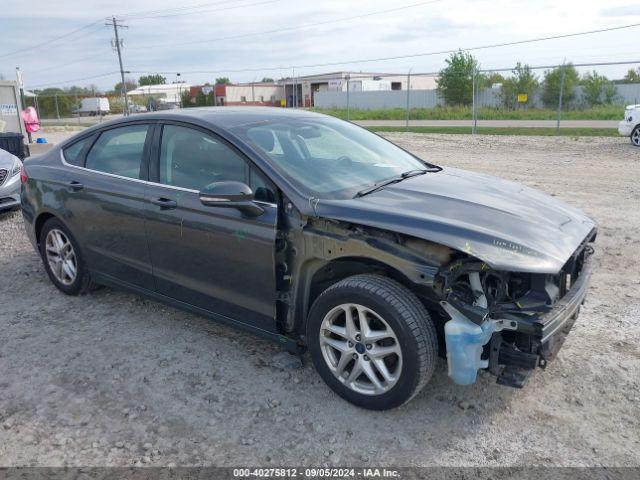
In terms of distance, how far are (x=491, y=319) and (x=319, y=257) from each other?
1002 millimetres

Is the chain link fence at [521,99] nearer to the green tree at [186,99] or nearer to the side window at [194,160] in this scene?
the green tree at [186,99]

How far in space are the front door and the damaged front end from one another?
1.12 metres

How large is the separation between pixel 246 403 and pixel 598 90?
3304 cm

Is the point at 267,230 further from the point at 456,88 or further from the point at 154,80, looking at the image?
the point at 154,80

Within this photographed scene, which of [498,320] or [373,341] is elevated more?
[498,320]

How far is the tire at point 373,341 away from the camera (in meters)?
2.88

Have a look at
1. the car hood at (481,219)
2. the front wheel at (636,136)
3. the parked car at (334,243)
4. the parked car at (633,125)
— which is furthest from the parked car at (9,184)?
the front wheel at (636,136)

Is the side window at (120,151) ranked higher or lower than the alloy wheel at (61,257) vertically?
higher

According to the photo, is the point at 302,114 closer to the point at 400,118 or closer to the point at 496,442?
the point at 496,442

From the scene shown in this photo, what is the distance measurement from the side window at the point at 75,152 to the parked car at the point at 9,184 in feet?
12.8

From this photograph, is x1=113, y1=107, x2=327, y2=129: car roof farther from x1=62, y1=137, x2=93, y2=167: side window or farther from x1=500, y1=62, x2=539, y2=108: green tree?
x1=500, y1=62, x2=539, y2=108: green tree

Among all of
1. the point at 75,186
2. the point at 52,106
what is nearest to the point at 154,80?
the point at 52,106

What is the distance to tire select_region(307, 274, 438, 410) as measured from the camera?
288cm

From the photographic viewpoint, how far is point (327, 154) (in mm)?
3918
